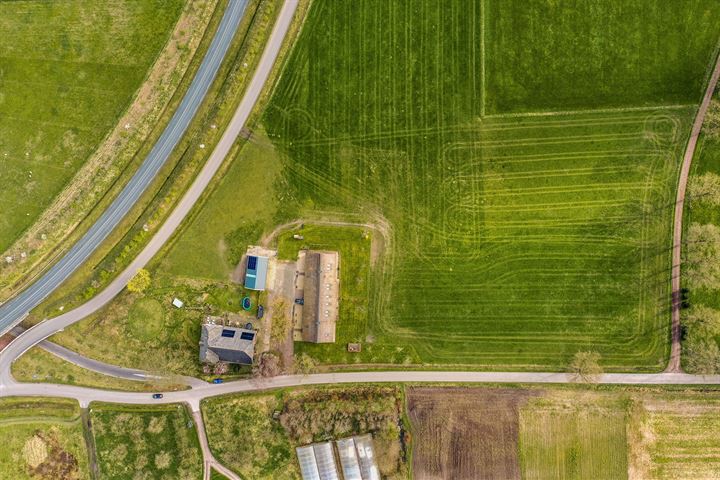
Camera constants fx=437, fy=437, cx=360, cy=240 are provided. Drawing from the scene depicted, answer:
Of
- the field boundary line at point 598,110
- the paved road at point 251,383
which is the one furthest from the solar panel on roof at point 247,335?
the field boundary line at point 598,110

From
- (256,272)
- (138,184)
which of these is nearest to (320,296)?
(256,272)

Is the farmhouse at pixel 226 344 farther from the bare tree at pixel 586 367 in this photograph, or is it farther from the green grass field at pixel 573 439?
the bare tree at pixel 586 367

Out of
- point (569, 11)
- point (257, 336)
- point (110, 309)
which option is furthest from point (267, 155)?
point (569, 11)

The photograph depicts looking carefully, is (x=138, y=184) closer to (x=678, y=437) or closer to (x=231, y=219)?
(x=231, y=219)

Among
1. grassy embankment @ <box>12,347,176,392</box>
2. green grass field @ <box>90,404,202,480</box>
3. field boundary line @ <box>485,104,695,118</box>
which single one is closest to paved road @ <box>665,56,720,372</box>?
field boundary line @ <box>485,104,695,118</box>

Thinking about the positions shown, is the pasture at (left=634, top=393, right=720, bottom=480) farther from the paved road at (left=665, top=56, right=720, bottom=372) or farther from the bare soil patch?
the bare soil patch

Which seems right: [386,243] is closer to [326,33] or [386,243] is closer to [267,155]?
[267,155]
